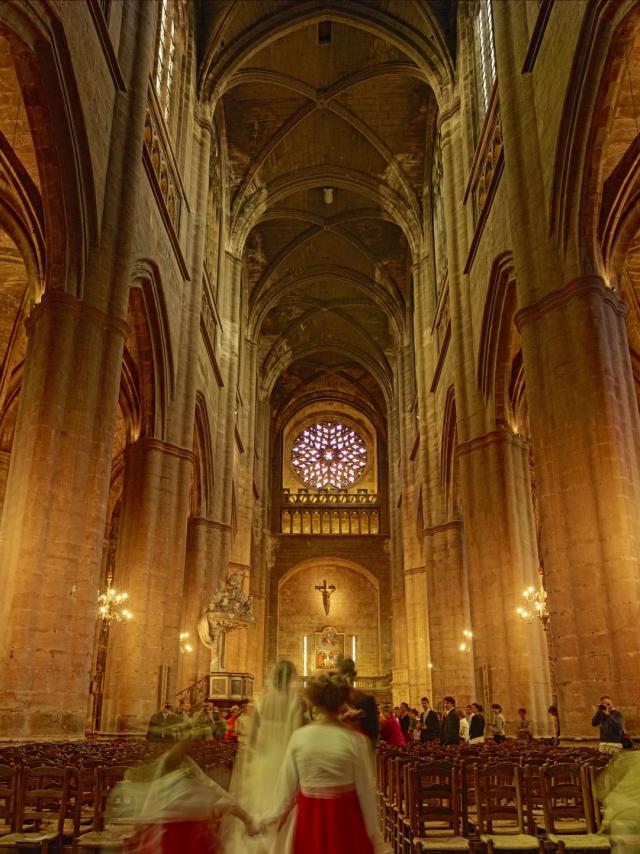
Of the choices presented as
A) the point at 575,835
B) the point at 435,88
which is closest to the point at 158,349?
the point at 435,88

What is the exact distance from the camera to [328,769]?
10.6ft

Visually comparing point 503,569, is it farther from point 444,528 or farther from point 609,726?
point 444,528

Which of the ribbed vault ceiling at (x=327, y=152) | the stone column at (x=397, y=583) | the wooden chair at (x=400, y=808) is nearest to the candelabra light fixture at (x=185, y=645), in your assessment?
the stone column at (x=397, y=583)

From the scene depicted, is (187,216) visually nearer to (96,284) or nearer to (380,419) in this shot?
(96,284)

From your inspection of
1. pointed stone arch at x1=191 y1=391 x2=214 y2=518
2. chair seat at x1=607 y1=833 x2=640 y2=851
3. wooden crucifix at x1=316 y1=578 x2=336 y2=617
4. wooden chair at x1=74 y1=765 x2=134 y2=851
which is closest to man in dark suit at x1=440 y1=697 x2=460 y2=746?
wooden chair at x1=74 y1=765 x2=134 y2=851

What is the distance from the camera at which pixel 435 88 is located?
2255 cm

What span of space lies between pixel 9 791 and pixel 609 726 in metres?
6.48

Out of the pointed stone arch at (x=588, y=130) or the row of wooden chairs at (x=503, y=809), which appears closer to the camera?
the row of wooden chairs at (x=503, y=809)

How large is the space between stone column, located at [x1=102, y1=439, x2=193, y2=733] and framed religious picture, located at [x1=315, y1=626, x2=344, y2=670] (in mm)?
22303

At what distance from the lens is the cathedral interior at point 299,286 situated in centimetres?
1081

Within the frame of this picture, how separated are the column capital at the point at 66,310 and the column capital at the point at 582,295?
22.2ft

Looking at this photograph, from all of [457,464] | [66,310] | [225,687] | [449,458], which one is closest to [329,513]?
[449,458]

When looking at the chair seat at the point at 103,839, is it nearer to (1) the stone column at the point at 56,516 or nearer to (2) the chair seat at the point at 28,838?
(2) the chair seat at the point at 28,838

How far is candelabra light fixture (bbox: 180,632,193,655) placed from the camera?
2130cm
